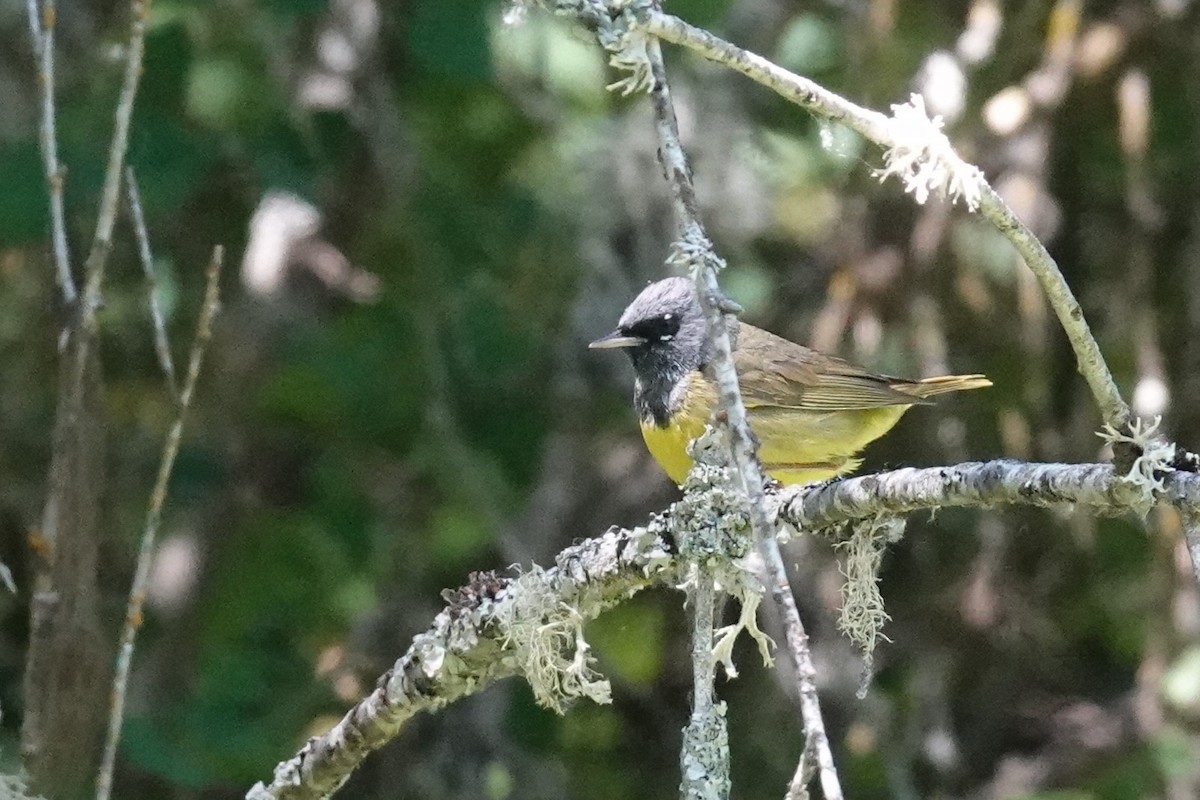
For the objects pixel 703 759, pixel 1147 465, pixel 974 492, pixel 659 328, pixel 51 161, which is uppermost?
pixel 659 328

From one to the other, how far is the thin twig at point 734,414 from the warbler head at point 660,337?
233 centimetres

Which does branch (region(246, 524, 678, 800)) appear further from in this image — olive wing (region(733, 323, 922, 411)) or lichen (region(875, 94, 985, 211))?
olive wing (region(733, 323, 922, 411))

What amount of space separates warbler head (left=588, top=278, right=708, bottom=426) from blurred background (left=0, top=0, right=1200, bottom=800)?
0.70m

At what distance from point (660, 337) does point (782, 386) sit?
40 centimetres

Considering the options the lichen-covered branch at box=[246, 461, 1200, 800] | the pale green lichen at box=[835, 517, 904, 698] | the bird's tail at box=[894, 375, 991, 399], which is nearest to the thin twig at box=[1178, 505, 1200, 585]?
the lichen-covered branch at box=[246, 461, 1200, 800]

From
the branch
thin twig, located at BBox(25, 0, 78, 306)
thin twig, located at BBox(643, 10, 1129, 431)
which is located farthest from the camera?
thin twig, located at BBox(25, 0, 78, 306)

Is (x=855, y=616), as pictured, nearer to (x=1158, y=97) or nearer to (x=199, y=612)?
(x=199, y=612)

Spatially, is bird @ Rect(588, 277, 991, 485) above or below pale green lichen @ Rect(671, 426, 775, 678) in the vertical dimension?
above

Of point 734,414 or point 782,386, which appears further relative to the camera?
point 782,386

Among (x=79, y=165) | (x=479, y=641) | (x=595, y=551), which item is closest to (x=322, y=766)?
(x=479, y=641)

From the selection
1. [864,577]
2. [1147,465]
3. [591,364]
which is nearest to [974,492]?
[1147,465]

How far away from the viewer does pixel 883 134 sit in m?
1.67

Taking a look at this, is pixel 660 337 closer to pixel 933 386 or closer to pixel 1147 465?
pixel 933 386

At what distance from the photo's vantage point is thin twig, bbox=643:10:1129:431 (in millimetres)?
1597
